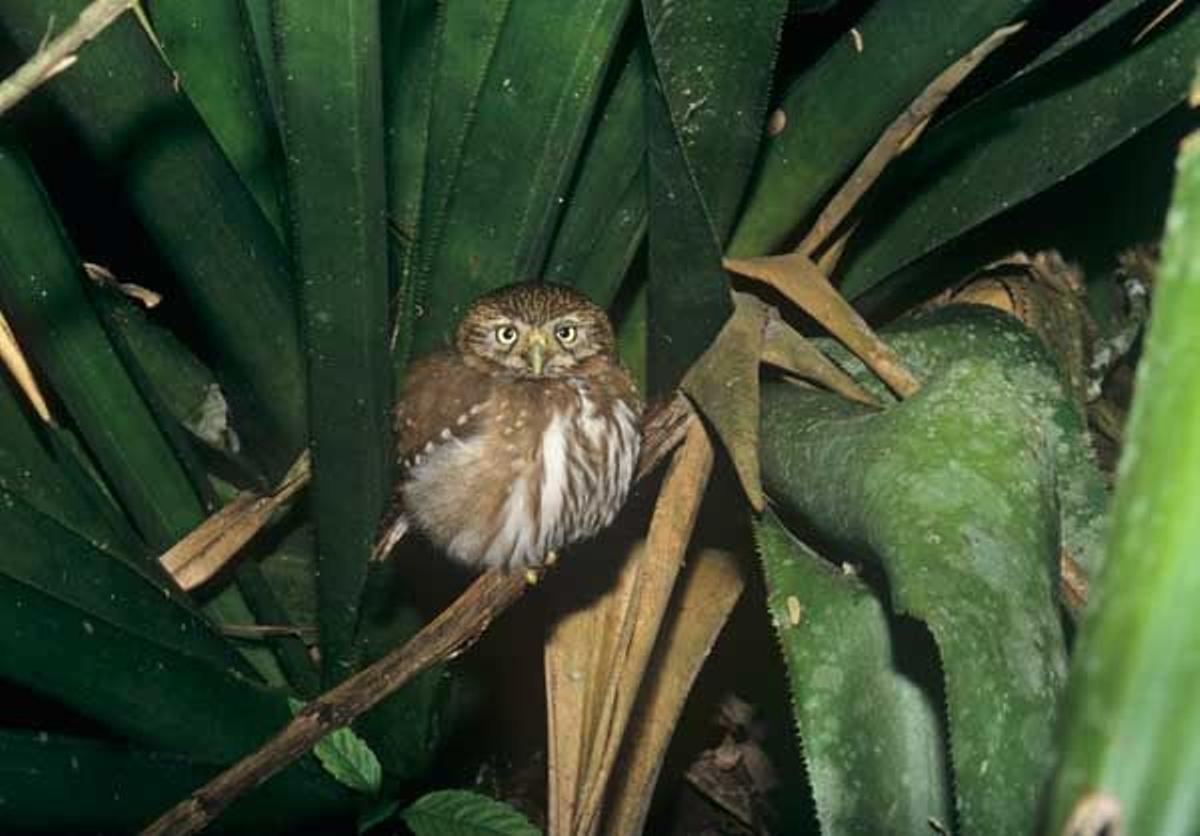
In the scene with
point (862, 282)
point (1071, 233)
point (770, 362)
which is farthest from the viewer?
point (1071, 233)

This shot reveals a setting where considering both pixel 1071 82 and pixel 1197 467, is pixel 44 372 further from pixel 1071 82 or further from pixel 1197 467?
pixel 1197 467

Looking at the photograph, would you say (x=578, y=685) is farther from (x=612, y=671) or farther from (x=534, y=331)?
(x=534, y=331)

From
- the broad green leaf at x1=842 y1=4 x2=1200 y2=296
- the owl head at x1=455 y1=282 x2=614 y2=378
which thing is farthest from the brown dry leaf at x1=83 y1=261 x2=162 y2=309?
the broad green leaf at x1=842 y1=4 x2=1200 y2=296

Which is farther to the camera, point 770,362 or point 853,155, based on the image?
point 853,155

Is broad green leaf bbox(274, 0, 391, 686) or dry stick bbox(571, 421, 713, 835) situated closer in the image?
broad green leaf bbox(274, 0, 391, 686)

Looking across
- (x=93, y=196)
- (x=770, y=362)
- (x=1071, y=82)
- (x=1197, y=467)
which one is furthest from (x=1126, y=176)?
(x=1197, y=467)

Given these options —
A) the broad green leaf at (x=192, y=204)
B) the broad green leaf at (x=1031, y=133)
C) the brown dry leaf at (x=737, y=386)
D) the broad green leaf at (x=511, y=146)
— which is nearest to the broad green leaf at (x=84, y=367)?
the broad green leaf at (x=192, y=204)

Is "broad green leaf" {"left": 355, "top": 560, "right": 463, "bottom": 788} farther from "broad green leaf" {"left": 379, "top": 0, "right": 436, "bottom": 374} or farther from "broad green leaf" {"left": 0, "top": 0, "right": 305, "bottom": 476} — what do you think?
"broad green leaf" {"left": 379, "top": 0, "right": 436, "bottom": 374}

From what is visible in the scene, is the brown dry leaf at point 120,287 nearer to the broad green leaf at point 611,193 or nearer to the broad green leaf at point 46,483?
the broad green leaf at point 46,483
